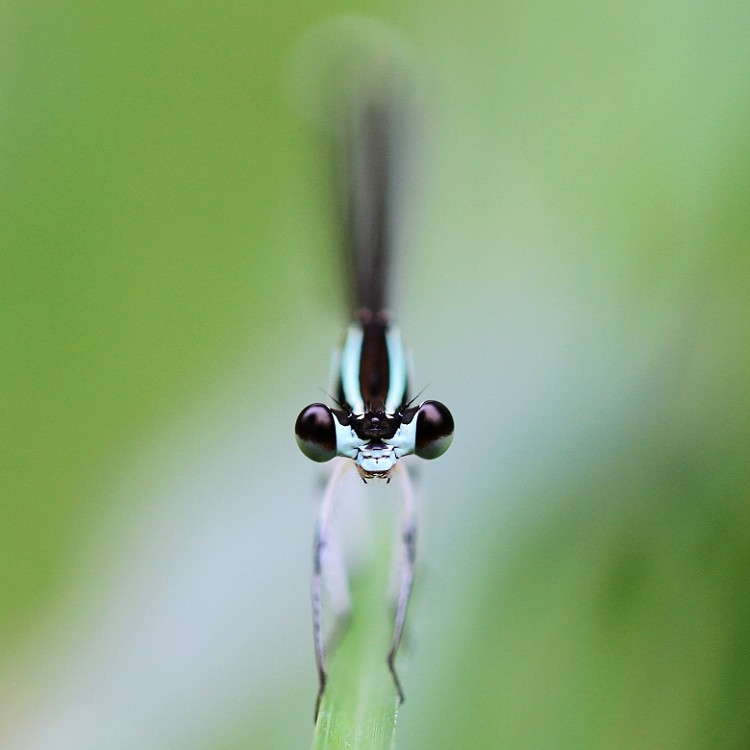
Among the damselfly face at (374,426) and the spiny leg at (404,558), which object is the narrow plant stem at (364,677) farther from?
the damselfly face at (374,426)

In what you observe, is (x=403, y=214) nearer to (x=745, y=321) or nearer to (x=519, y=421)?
(x=519, y=421)

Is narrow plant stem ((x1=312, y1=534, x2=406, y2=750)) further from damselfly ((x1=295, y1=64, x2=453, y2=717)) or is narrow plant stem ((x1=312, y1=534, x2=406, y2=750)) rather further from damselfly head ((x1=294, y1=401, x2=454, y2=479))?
damselfly head ((x1=294, y1=401, x2=454, y2=479))

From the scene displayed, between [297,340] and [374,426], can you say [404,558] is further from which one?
[297,340]

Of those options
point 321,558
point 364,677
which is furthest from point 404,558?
point 364,677

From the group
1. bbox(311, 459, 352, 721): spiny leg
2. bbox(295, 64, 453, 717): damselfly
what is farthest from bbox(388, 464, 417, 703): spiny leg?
bbox(311, 459, 352, 721): spiny leg

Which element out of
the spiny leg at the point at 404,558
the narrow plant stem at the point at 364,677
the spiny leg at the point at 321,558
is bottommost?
the spiny leg at the point at 321,558

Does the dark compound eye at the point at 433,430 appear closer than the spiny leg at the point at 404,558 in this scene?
No

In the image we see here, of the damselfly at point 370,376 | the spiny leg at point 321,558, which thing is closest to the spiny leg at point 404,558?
the damselfly at point 370,376

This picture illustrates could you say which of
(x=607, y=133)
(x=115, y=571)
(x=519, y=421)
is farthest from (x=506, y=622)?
(x=607, y=133)
